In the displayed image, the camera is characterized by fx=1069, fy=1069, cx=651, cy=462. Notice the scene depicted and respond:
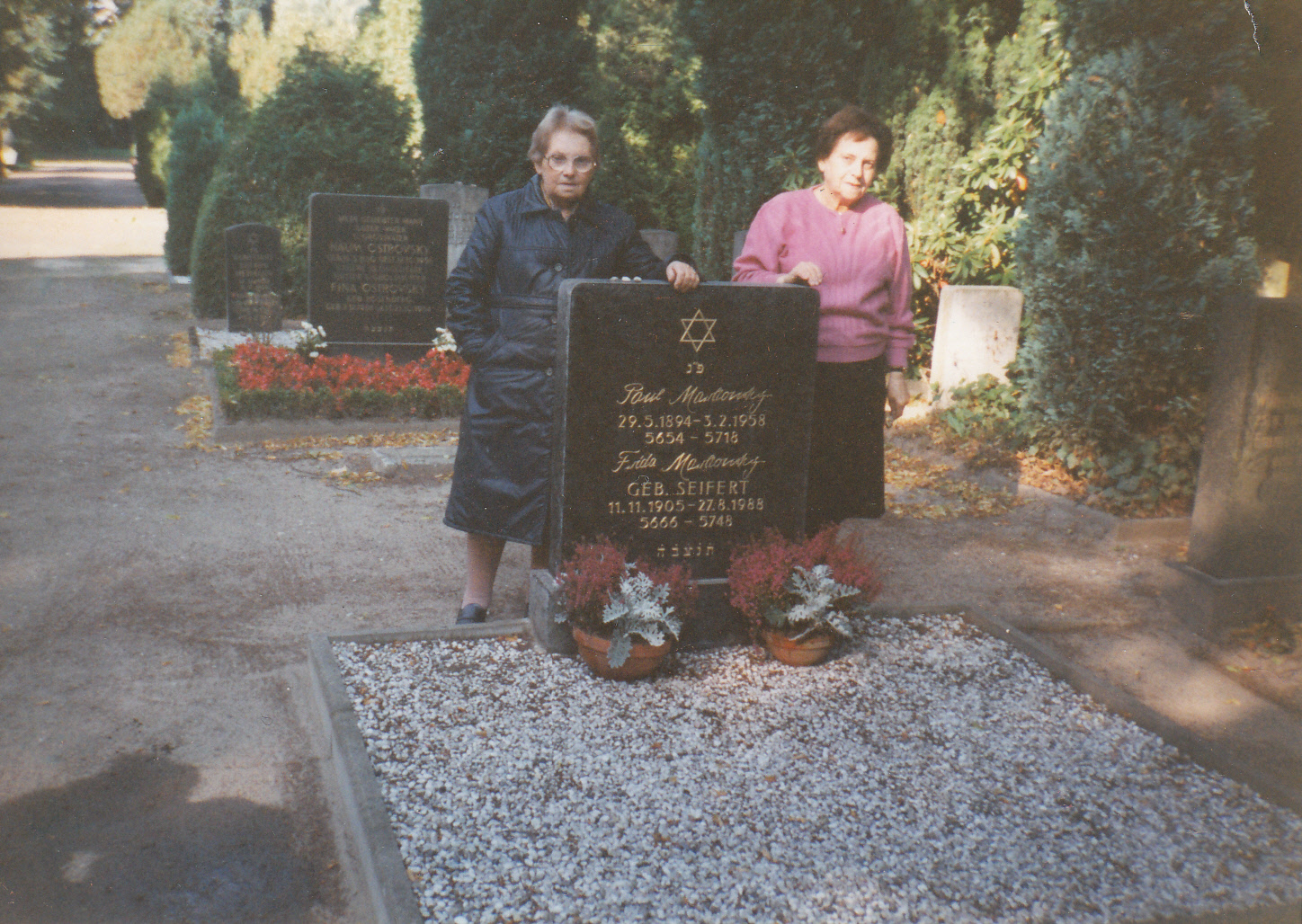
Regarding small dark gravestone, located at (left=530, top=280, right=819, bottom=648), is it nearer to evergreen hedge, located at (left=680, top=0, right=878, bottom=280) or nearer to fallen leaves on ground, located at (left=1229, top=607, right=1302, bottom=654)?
fallen leaves on ground, located at (left=1229, top=607, right=1302, bottom=654)

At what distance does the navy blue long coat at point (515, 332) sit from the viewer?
4.00 meters

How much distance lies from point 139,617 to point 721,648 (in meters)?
2.53

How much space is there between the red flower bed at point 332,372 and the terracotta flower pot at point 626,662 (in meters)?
5.37

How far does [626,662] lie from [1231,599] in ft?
9.53

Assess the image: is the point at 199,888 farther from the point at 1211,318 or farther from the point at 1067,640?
the point at 1211,318

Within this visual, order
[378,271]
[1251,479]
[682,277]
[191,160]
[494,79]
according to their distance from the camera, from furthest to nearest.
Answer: [191,160], [494,79], [378,271], [1251,479], [682,277]

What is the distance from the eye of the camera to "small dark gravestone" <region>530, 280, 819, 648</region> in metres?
3.88

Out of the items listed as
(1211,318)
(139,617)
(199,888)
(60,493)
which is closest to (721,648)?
(199,888)

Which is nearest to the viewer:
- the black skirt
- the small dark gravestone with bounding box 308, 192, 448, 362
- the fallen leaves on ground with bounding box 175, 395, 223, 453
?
the black skirt

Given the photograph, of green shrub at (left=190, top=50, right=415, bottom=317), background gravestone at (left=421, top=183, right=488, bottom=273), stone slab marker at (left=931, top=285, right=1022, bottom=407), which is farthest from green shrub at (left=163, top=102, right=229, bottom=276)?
stone slab marker at (left=931, top=285, right=1022, bottom=407)

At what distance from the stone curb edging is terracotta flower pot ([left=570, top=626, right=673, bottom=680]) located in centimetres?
48

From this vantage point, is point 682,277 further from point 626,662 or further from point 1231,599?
point 1231,599

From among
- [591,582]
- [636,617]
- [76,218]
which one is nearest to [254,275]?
[591,582]

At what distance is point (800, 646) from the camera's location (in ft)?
13.0
